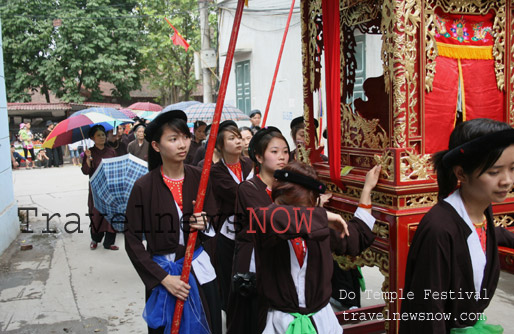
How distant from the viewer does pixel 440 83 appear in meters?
3.17

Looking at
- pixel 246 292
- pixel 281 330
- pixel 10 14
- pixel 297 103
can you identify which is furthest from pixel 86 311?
pixel 10 14

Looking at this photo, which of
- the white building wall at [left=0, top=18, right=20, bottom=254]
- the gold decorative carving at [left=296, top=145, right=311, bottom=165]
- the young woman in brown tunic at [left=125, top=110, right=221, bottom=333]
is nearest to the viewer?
the young woman in brown tunic at [left=125, top=110, right=221, bottom=333]

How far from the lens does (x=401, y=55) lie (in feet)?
9.53

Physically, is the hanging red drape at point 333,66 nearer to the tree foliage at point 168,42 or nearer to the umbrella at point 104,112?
the umbrella at point 104,112

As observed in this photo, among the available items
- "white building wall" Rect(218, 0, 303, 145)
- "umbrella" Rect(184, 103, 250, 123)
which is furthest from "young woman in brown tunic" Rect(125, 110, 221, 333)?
"white building wall" Rect(218, 0, 303, 145)

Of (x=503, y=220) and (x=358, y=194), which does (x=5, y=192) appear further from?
(x=503, y=220)

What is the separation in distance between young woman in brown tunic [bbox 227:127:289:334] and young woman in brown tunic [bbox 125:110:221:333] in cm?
23

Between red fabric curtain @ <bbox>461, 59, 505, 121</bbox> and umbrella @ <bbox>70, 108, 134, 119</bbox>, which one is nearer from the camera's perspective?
red fabric curtain @ <bbox>461, 59, 505, 121</bbox>

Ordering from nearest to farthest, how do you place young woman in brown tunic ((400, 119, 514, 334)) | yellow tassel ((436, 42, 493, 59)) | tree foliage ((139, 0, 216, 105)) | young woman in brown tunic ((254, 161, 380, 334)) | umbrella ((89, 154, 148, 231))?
young woman in brown tunic ((400, 119, 514, 334)) < young woman in brown tunic ((254, 161, 380, 334)) < yellow tassel ((436, 42, 493, 59)) < umbrella ((89, 154, 148, 231)) < tree foliage ((139, 0, 216, 105))

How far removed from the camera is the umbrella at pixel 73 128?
5.82 m

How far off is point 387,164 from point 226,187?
1.68 meters

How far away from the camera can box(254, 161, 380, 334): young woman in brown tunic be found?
2152 millimetres

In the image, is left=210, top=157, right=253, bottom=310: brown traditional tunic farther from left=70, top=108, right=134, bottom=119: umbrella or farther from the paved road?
left=70, top=108, right=134, bottom=119: umbrella

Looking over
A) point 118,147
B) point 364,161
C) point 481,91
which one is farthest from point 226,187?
point 118,147
